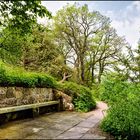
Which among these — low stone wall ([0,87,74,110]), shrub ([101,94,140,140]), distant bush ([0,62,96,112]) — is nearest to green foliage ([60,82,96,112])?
distant bush ([0,62,96,112])

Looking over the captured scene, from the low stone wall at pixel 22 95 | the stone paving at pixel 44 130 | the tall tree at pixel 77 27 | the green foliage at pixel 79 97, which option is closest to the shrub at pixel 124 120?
the stone paving at pixel 44 130

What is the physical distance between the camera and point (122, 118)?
6.70m

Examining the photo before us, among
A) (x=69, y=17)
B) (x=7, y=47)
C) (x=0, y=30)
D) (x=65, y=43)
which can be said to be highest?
(x=69, y=17)

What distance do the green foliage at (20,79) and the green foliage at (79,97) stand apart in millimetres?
1233

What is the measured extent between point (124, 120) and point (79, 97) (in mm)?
5566

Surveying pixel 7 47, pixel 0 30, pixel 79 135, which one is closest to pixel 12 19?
pixel 7 47

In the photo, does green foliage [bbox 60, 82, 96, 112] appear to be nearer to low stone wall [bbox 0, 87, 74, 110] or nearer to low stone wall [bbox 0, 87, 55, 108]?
low stone wall [bbox 0, 87, 74, 110]

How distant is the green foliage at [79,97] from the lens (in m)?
11.6

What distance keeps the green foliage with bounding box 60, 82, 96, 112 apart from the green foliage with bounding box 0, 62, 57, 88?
4.04 ft

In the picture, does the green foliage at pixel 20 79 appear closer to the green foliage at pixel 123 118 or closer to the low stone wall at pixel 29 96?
the low stone wall at pixel 29 96

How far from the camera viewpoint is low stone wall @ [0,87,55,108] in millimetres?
7930

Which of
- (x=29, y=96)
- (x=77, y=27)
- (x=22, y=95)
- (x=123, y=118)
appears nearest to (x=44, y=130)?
(x=123, y=118)

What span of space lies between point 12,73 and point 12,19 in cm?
235

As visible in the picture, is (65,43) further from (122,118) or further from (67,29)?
(122,118)
